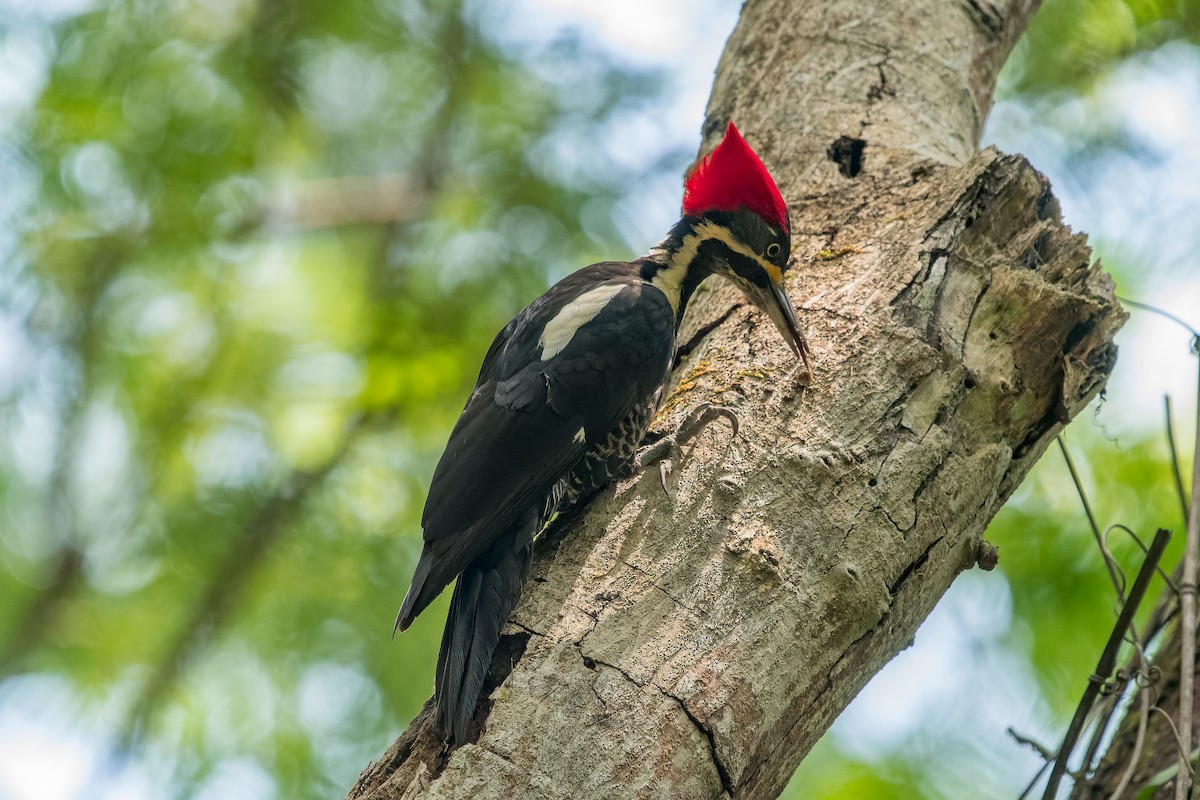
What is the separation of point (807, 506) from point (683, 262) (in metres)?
1.11

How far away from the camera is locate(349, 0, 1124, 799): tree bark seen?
1980mm

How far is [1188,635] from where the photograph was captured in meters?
2.46

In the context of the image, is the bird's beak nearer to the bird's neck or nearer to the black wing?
the black wing

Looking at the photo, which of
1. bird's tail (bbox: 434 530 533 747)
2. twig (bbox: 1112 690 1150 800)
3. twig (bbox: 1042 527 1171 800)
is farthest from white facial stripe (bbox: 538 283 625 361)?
twig (bbox: 1112 690 1150 800)

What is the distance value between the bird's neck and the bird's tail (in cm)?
100

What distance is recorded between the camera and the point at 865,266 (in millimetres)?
2656

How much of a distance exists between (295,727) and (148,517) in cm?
106

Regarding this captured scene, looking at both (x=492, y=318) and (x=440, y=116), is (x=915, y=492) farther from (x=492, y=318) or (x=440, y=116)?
(x=440, y=116)

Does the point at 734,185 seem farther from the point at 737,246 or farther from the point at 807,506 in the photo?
the point at 807,506

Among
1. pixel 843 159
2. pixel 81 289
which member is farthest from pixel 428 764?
pixel 81 289

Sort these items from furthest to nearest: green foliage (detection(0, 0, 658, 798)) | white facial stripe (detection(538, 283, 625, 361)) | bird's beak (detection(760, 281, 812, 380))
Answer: green foliage (detection(0, 0, 658, 798))
white facial stripe (detection(538, 283, 625, 361))
bird's beak (detection(760, 281, 812, 380))

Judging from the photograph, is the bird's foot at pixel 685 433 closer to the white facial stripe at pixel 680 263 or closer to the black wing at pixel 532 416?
the black wing at pixel 532 416

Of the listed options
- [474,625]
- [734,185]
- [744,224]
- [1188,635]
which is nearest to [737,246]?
[744,224]

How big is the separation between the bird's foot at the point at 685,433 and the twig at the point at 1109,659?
3.14ft
